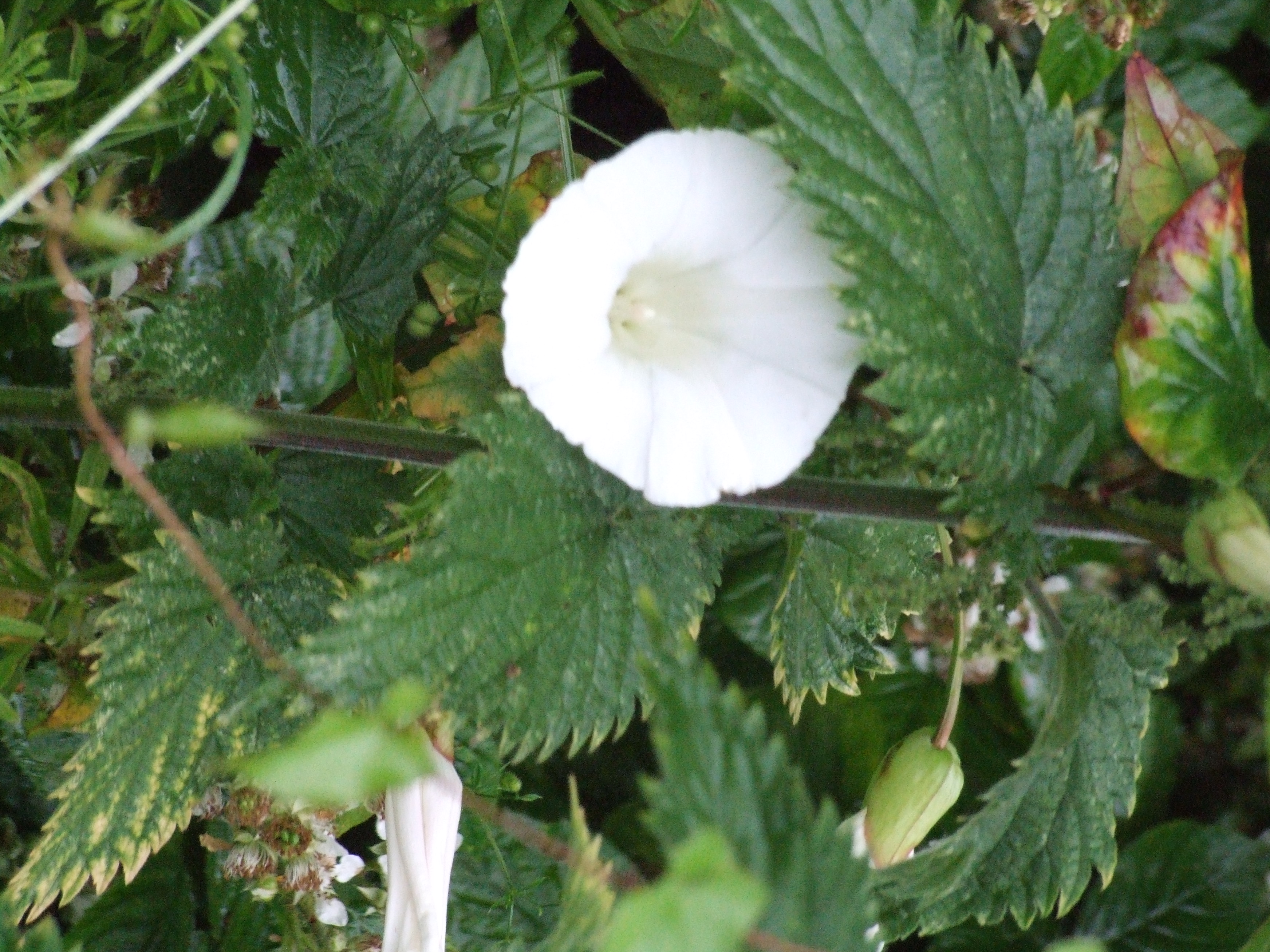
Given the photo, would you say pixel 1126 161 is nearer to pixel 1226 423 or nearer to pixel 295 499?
pixel 1226 423

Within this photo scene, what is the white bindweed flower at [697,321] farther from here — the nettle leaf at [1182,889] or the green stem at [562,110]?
the nettle leaf at [1182,889]

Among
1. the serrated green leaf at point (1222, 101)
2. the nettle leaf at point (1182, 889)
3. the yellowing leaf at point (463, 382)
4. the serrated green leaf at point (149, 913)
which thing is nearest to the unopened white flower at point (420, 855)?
the yellowing leaf at point (463, 382)

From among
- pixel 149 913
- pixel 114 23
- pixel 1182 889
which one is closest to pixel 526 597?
pixel 114 23

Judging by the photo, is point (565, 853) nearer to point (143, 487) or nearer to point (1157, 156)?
point (143, 487)

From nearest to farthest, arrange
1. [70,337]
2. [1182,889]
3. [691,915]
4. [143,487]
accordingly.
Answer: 1. [691,915]
2. [143,487]
3. [70,337]
4. [1182,889]

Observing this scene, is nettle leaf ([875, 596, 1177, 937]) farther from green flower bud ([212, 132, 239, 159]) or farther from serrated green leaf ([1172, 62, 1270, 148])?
serrated green leaf ([1172, 62, 1270, 148])

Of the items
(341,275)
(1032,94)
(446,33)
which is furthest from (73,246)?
(1032,94)

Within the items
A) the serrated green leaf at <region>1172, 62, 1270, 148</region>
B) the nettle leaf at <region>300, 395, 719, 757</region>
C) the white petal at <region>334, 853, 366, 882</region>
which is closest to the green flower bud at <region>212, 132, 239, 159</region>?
the nettle leaf at <region>300, 395, 719, 757</region>
